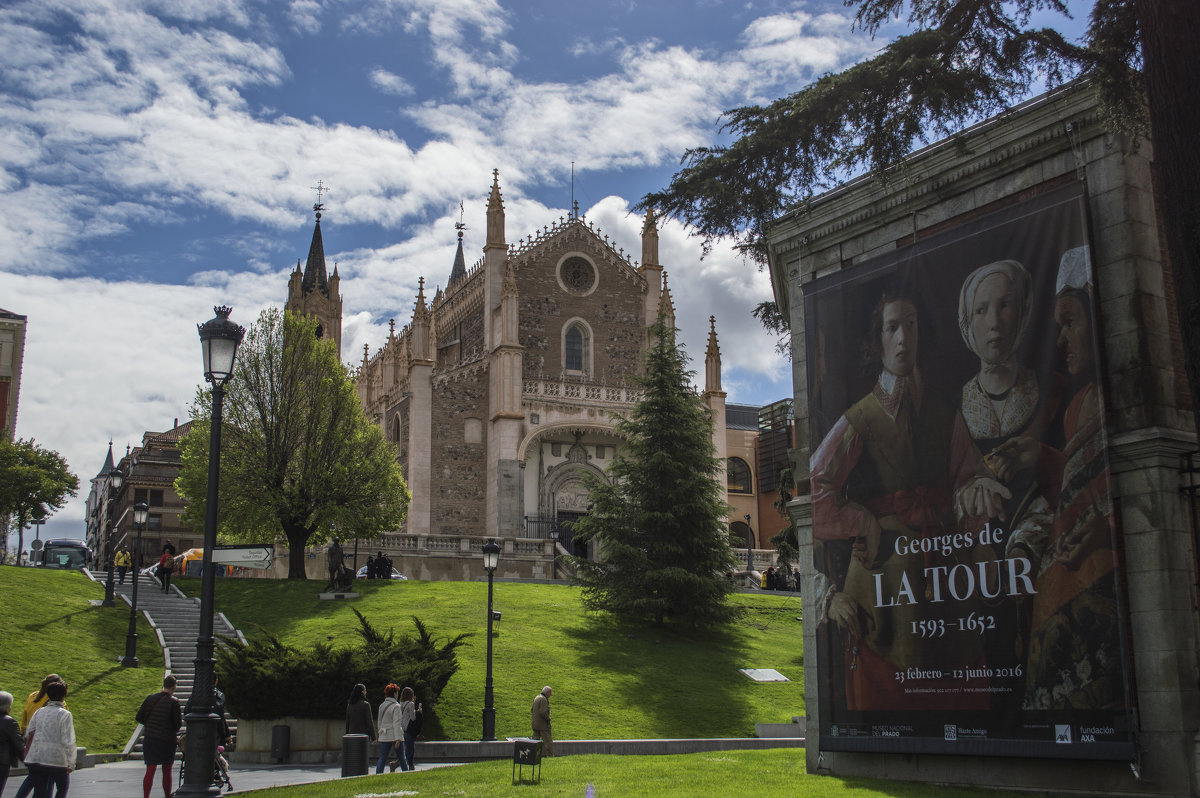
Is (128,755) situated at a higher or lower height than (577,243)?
lower

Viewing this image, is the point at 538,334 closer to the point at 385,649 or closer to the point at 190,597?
the point at 190,597

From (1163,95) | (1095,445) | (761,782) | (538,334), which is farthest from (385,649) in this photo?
(538,334)

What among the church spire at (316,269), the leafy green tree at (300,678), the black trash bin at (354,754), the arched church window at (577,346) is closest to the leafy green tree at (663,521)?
the leafy green tree at (300,678)

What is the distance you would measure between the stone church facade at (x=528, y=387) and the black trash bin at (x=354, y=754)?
26891mm

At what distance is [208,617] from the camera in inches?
420

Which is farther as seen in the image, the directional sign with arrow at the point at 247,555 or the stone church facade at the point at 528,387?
the stone church facade at the point at 528,387

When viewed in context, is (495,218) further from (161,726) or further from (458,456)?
(161,726)

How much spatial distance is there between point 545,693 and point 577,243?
35502mm

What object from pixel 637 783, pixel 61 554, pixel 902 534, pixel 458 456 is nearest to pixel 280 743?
pixel 637 783

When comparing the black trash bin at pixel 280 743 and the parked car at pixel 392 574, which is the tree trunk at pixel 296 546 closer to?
the parked car at pixel 392 574

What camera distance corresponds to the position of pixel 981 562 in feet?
41.0

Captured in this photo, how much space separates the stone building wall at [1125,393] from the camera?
10.9 meters

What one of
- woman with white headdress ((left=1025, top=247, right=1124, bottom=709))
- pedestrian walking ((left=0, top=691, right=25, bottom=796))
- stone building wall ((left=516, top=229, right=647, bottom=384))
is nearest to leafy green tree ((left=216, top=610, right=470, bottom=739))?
pedestrian walking ((left=0, top=691, right=25, bottom=796))

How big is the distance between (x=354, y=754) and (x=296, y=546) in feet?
64.2
